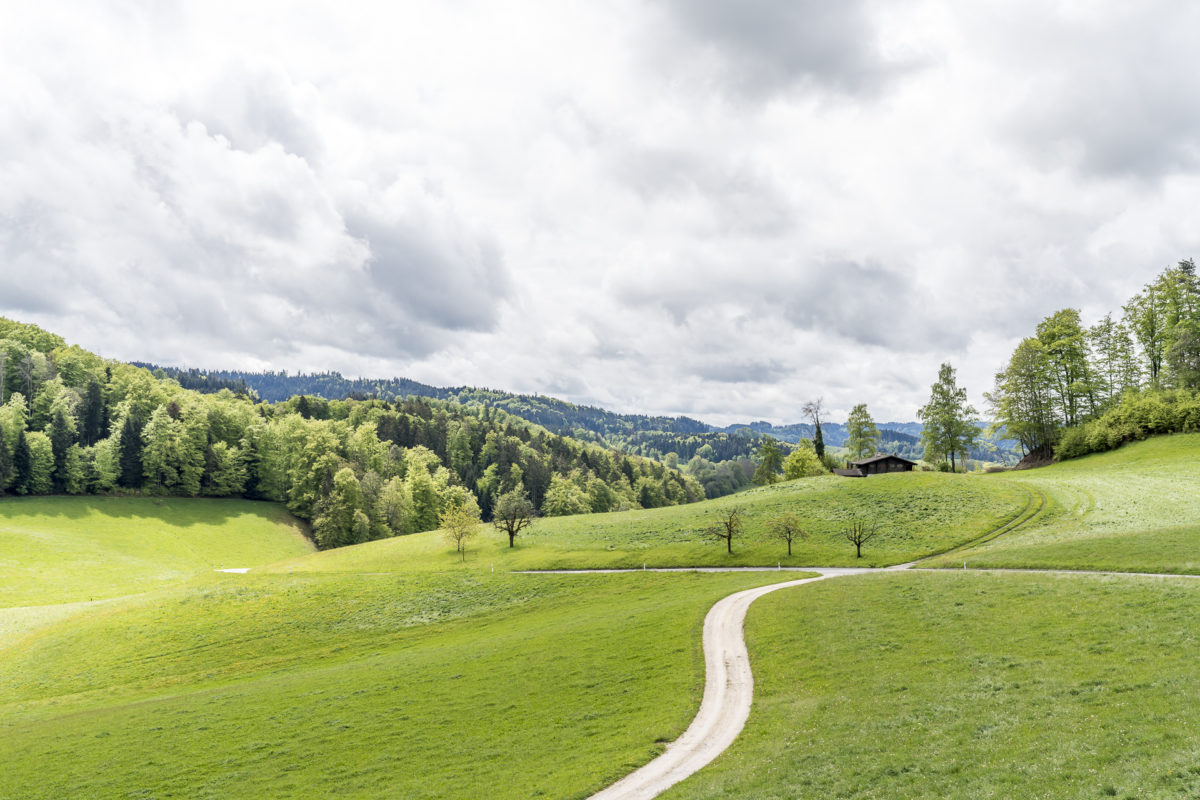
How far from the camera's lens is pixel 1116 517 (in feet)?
169

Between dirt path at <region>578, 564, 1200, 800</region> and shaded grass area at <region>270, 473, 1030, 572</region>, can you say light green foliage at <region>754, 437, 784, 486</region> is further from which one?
dirt path at <region>578, 564, 1200, 800</region>

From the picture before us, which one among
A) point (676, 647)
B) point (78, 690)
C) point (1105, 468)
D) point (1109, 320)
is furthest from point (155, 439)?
point (1109, 320)

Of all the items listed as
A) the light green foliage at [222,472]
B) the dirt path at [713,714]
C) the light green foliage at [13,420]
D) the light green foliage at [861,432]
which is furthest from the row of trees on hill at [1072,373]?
the light green foliage at [13,420]

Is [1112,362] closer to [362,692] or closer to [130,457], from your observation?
[362,692]

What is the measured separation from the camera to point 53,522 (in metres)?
86.6

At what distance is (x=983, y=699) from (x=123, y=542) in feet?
369

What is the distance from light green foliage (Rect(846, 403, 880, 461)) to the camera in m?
115

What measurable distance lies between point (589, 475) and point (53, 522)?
406 ft

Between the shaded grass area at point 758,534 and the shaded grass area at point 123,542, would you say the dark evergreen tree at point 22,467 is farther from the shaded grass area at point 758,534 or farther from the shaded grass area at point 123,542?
the shaded grass area at point 758,534

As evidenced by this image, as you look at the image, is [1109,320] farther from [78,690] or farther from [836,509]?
[78,690]

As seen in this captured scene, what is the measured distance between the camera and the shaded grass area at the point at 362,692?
19.5 m

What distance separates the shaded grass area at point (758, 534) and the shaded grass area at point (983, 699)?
88.2 feet

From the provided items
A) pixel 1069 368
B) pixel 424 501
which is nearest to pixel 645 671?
pixel 424 501

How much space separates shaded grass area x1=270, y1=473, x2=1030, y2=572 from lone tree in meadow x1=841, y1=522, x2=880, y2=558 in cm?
83
